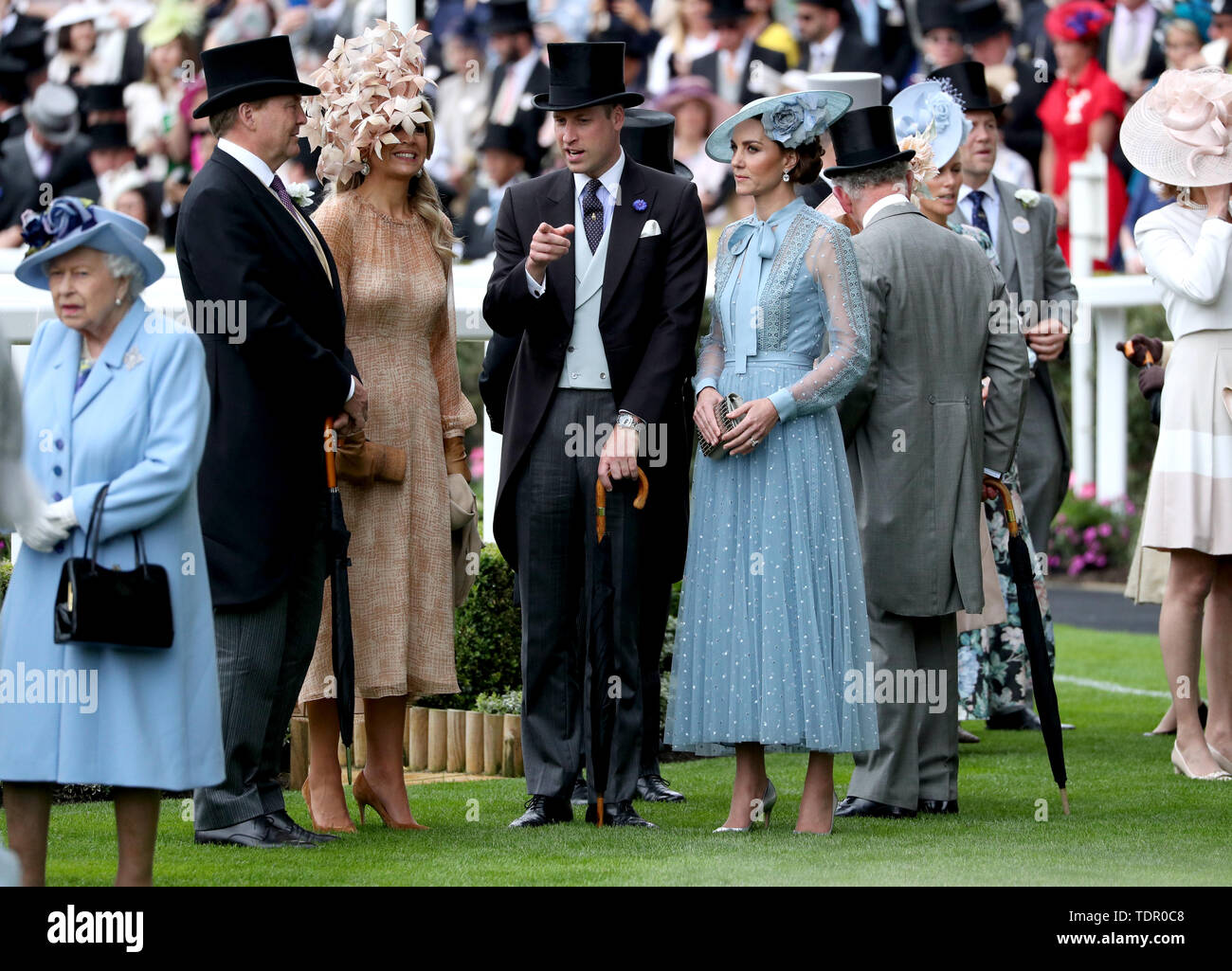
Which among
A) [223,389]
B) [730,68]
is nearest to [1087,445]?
[730,68]

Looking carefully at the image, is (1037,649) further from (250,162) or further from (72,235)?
(72,235)

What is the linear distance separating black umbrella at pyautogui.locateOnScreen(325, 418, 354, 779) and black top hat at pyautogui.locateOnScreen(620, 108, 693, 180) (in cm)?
233

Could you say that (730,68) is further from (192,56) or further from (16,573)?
(16,573)

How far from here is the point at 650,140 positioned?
819cm

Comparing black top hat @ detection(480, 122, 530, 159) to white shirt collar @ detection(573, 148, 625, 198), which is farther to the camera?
black top hat @ detection(480, 122, 530, 159)

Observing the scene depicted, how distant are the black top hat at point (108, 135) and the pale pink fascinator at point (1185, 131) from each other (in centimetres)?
1312

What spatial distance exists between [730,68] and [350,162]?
12.2m

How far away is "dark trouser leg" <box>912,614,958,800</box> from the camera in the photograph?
7.10 m

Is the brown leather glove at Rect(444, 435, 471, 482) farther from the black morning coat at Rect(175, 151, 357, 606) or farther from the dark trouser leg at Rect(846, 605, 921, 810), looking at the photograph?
the dark trouser leg at Rect(846, 605, 921, 810)

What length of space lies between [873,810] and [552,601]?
4.31ft

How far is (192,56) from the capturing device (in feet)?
71.1

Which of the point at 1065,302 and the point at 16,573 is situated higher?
the point at 1065,302

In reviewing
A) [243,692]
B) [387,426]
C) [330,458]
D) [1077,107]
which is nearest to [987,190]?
[387,426]

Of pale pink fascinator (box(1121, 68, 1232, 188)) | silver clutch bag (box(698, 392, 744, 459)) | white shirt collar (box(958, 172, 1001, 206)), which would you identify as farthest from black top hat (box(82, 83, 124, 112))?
silver clutch bag (box(698, 392, 744, 459))
